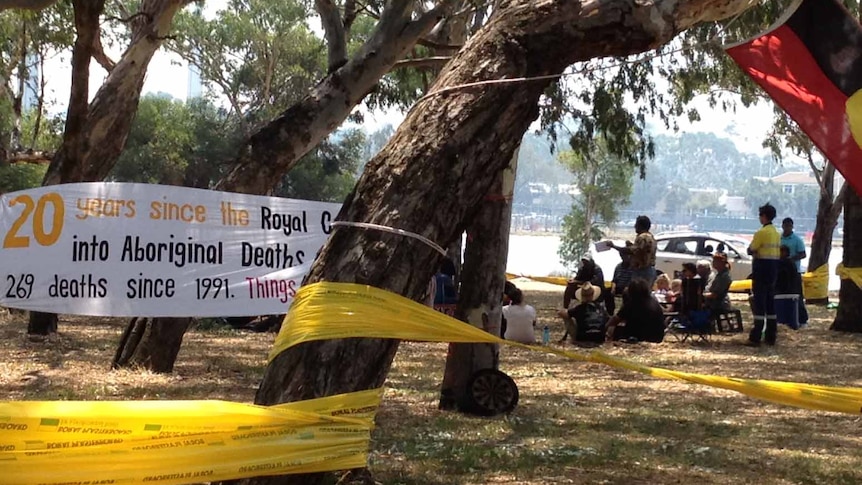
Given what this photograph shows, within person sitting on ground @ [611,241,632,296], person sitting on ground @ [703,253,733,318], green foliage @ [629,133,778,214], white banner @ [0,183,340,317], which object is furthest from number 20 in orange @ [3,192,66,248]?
green foliage @ [629,133,778,214]

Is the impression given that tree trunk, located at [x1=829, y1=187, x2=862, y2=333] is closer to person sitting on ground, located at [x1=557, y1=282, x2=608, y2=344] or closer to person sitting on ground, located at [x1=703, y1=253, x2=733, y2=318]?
person sitting on ground, located at [x1=703, y1=253, x2=733, y2=318]

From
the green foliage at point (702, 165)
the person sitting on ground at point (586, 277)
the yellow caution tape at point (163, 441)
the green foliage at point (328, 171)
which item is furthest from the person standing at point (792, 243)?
the green foliage at point (702, 165)

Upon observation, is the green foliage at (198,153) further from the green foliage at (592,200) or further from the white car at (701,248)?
the white car at (701,248)

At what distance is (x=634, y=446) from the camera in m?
7.44

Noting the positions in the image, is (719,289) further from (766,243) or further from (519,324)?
(519,324)

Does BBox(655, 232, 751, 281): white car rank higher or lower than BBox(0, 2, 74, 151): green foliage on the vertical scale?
lower

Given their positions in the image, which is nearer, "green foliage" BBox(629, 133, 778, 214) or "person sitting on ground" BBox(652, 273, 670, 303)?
"person sitting on ground" BBox(652, 273, 670, 303)

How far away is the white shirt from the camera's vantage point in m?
12.8

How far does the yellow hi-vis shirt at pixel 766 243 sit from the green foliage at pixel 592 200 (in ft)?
93.7

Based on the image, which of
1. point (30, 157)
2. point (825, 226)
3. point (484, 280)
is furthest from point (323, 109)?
point (825, 226)

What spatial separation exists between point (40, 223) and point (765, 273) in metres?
8.65

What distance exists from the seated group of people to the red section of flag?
769cm

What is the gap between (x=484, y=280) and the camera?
27.2 feet

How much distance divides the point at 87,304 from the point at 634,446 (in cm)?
483
